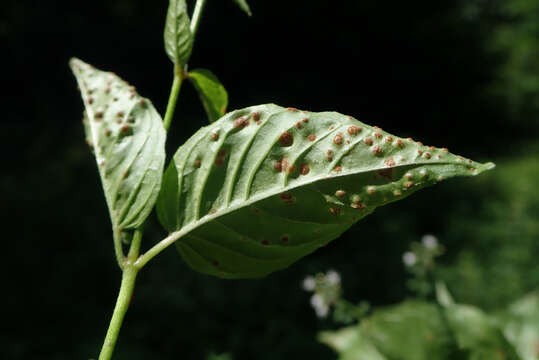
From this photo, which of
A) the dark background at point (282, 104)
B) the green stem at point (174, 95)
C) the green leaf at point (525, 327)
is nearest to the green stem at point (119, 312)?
the green stem at point (174, 95)

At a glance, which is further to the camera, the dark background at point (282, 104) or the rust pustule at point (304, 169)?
the dark background at point (282, 104)

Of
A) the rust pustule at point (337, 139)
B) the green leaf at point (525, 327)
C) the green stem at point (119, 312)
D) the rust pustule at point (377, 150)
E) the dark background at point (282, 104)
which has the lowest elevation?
the dark background at point (282, 104)

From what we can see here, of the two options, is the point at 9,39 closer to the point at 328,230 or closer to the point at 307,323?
the point at 307,323

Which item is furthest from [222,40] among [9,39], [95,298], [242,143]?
[242,143]

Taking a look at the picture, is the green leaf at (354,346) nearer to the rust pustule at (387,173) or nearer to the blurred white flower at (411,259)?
the blurred white flower at (411,259)

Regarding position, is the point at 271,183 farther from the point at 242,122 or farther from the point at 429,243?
the point at 429,243

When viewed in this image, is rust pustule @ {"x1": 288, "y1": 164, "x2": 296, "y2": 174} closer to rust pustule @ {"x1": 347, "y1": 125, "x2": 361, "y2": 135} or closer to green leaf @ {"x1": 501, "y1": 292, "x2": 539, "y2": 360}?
rust pustule @ {"x1": 347, "y1": 125, "x2": 361, "y2": 135}
